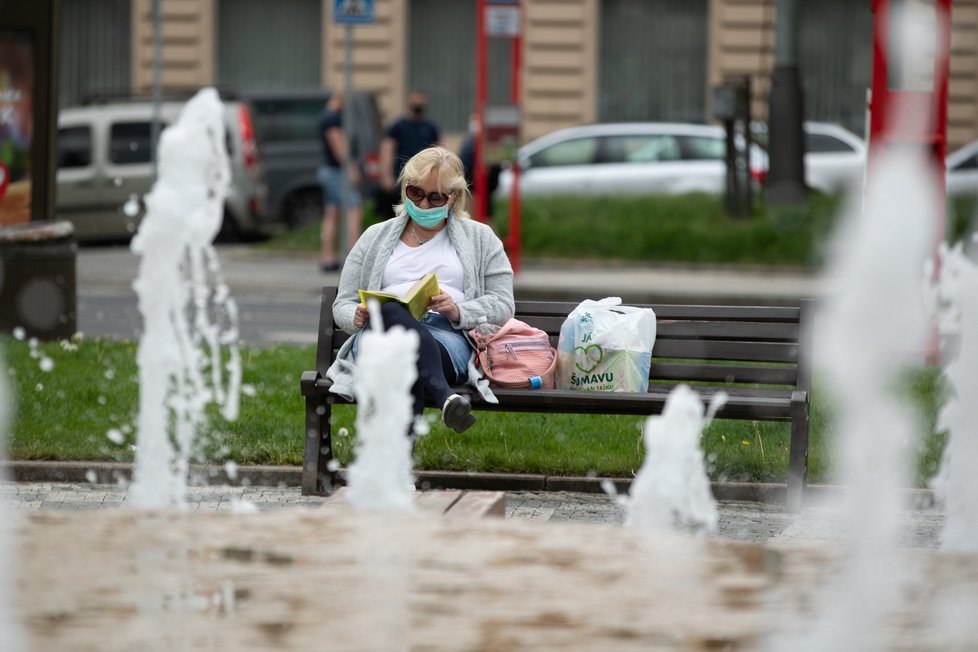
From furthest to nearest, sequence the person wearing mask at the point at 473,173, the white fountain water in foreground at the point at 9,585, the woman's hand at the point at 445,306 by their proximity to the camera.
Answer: the person wearing mask at the point at 473,173 → the woman's hand at the point at 445,306 → the white fountain water in foreground at the point at 9,585

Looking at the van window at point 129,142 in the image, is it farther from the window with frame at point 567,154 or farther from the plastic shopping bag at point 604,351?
the plastic shopping bag at point 604,351

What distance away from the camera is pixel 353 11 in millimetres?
15195

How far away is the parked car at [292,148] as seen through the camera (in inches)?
868

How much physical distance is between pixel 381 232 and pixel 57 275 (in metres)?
4.19

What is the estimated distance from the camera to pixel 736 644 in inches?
120

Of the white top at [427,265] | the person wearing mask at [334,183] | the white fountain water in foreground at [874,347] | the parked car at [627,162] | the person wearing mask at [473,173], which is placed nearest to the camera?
the white fountain water in foreground at [874,347]

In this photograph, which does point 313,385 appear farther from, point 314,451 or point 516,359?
point 516,359

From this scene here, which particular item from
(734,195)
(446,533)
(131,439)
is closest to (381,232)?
(131,439)

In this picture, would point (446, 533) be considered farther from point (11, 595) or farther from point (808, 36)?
point (808, 36)

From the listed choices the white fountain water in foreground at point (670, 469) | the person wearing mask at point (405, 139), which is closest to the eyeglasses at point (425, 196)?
the white fountain water in foreground at point (670, 469)

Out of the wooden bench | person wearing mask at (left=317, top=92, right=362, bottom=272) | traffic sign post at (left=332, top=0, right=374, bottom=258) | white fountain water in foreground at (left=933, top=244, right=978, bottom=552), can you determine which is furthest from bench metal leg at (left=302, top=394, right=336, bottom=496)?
person wearing mask at (left=317, top=92, right=362, bottom=272)

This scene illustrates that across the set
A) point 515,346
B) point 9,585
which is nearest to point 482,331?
point 515,346

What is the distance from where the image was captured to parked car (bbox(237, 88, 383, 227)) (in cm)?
2205

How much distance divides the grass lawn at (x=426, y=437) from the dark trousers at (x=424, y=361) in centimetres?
71
